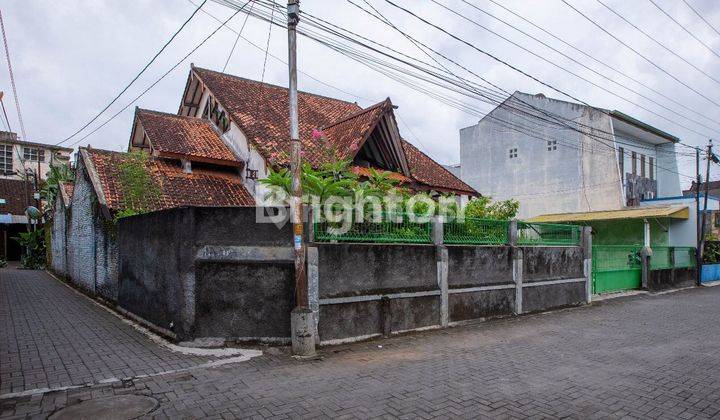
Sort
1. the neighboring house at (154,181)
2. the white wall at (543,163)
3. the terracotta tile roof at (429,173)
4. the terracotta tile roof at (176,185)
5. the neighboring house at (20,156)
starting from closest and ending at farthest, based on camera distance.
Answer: the neighboring house at (154,181)
the terracotta tile roof at (176,185)
the terracotta tile roof at (429,173)
the white wall at (543,163)
the neighboring house at (20,156)

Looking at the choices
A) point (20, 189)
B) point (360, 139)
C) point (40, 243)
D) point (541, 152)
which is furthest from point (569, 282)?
point (20, 189)

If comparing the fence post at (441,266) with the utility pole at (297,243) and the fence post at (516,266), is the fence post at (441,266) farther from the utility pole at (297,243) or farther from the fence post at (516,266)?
the utility pole at (297,243)

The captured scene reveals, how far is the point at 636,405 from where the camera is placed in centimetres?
485

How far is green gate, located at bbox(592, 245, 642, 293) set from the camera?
14.8 metres

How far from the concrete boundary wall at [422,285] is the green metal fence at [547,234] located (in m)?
0.25

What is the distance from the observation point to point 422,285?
343 inches

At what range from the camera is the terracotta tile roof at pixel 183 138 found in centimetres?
1400

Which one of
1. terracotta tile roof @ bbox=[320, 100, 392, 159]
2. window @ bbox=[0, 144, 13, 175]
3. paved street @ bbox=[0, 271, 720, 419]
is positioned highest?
window @ bbox=[0, 144, 13, 175]

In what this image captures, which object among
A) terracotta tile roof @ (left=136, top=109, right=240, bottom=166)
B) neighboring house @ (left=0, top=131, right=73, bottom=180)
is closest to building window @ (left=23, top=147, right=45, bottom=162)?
neighboring house @ (left=0, top=131, right=73, bottom=180)

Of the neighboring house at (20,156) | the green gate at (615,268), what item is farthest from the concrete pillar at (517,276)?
the neighboring house at (20,156)

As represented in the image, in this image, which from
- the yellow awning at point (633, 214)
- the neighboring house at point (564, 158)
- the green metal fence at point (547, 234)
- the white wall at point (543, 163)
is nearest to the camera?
the green metal fence at point (547, 234)

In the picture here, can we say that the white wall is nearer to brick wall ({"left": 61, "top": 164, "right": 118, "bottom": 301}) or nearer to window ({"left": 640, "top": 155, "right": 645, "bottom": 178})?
window ({"left": 640, "top": 155, "right": 645, "bottom": 178})

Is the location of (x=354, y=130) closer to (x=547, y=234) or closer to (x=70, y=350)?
(x=547, y=234)

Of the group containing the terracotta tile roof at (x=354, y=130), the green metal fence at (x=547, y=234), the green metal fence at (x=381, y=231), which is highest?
the terracotta tile roof at (x=354, y=130)
